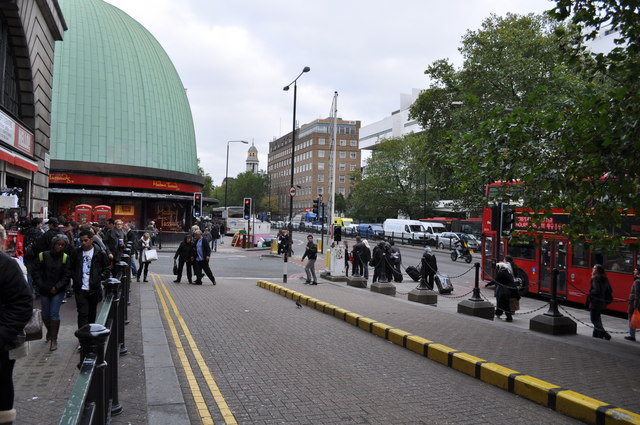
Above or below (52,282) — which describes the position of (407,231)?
above

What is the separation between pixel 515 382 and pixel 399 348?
2542 mm

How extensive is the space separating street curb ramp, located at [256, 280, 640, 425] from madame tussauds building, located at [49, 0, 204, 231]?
3251cm

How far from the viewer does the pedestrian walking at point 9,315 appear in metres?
3.87

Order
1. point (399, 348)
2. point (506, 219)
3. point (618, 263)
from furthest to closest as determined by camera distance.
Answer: point (618, 263), point (506, 219), point (399, 348)

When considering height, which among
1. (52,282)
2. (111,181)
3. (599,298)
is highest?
(111,181)

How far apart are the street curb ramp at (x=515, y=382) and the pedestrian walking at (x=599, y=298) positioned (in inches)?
182

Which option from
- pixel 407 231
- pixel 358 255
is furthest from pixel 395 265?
pixel 407 231

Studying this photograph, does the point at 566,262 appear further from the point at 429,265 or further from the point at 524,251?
the point at 429,265

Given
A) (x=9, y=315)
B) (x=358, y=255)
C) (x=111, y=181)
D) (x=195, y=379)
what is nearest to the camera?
(x=9, y=315)

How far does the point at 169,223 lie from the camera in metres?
42.1

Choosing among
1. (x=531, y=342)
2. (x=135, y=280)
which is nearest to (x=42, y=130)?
(x=135, y=280)

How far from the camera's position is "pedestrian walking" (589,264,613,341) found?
10.8 meters

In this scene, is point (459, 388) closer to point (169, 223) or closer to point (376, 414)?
point (376, 414)

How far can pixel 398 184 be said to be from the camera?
2525 inches
